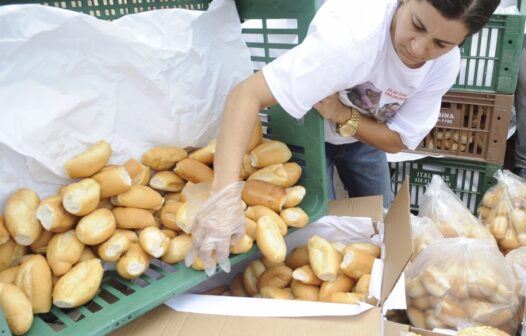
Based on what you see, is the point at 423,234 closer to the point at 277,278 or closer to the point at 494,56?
the point at 277,278

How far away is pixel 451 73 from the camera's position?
3.59 feet

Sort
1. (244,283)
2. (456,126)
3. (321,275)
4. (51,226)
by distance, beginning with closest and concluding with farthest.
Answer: (51,226) < (321,275) < (244,283) < (456,126)

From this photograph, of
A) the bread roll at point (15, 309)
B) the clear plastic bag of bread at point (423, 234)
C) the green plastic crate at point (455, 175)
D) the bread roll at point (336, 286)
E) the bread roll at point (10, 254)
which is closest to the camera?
the bread roll at point (15, 309)

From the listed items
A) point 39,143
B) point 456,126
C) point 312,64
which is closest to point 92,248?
point 39,143

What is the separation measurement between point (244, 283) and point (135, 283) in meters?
0.29

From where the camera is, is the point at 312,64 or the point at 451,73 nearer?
the point at 312,64

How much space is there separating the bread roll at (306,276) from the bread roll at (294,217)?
9 cm

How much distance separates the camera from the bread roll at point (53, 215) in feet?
2.64

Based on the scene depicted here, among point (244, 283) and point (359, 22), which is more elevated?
point (359, 22)

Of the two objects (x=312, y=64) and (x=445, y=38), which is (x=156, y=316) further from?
(x=445, y=38)

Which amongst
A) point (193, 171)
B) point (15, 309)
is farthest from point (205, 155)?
point (15, 309)

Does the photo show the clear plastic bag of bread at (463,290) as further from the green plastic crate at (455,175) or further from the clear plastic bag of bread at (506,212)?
the green plastic crate at (455,175)

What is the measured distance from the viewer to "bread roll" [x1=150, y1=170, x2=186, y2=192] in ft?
3.25

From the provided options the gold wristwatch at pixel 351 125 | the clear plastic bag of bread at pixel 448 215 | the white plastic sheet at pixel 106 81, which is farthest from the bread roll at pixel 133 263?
the clear plastic bag of bread at pixel 448 215
